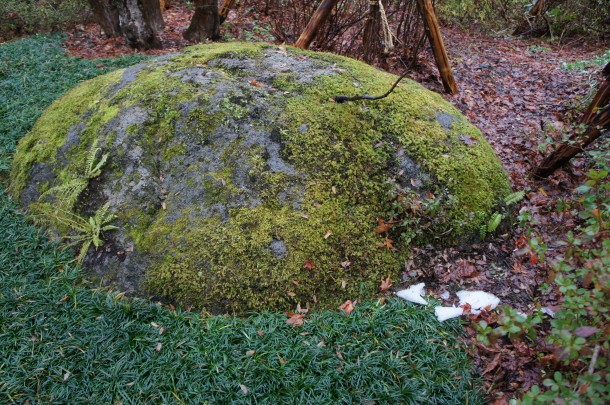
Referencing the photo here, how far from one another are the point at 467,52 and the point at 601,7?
3820mm

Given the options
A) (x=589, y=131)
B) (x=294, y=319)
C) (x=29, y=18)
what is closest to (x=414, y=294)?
(x=294, y=319)

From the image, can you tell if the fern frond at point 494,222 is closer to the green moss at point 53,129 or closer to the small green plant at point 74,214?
the small green plant at point 74,214

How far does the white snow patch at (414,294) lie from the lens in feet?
10.7

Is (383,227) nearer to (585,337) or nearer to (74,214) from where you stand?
(585,337)

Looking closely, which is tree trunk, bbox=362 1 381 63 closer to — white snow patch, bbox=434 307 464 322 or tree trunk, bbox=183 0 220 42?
tree trunk, bbox=183 0 220 42

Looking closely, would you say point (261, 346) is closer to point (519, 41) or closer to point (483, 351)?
point (483, 351)

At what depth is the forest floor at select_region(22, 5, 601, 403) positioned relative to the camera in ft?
10.5

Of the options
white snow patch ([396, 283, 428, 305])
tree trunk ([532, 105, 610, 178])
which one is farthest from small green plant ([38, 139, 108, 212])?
tree trunk ([532, 105, 610, 178])

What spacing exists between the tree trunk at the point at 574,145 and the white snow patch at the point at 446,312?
2.07 m

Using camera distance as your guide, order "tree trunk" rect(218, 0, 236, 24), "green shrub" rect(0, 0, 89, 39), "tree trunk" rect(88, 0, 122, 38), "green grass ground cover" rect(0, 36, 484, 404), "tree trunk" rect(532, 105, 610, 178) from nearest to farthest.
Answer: "green grass ground cover" rect(0, 36, 484, 404), "tree trunk" rect(532, 105, 610, 178), "tree trunk" rect(88, 0, 122, 38), "green shrub" rect(0, 0, 89, 39), "tree trunk" rect(218, 0, 236, 24)

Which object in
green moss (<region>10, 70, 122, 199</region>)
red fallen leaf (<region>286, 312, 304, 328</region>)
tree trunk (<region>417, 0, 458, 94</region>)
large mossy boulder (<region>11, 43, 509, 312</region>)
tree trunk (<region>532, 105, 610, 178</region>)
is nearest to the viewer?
red fallen leaf (<region>286, 312, 304, 328</region>)

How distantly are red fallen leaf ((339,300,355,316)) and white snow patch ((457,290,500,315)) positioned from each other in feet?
2.92

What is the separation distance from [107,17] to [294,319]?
7910mm

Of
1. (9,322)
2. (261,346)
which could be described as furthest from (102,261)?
(261,346)
